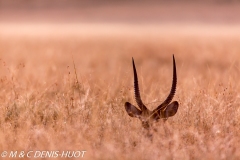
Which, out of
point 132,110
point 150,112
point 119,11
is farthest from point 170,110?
point 119,11

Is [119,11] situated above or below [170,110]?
above

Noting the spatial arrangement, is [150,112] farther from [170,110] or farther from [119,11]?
[119,11]

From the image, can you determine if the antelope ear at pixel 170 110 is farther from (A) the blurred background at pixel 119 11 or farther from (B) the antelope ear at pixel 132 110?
(A) the blurred background at pixel 119 11

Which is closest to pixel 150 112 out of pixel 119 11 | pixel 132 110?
pixel 132 110

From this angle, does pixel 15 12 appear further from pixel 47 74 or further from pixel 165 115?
pixel 165 115

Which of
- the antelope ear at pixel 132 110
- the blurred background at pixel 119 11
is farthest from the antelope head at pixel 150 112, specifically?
the blurred background at pixel 119 11

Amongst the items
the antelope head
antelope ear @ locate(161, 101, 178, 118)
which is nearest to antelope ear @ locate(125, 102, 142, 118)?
the antelope head

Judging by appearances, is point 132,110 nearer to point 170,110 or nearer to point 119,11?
point 170,110

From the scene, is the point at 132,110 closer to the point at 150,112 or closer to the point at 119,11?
the point at 150,112

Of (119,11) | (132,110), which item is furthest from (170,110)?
(119,11)

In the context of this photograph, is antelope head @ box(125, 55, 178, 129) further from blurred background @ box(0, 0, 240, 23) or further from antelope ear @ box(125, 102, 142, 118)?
blurred background @ box(0, 0, 240, 23)

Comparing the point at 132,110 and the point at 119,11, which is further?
the point at 119,11
